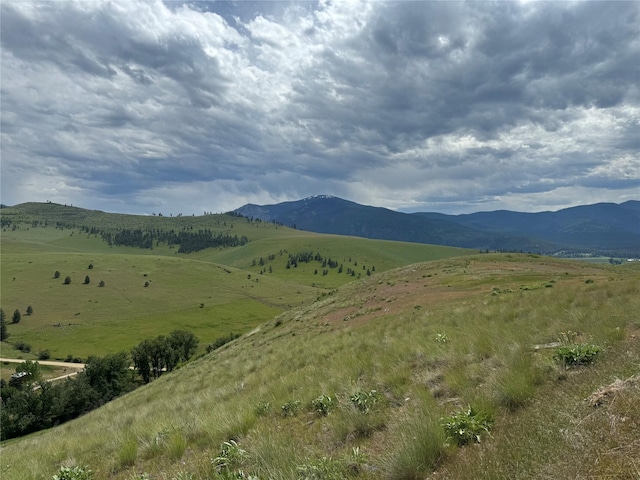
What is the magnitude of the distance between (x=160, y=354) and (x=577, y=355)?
95.8 metres

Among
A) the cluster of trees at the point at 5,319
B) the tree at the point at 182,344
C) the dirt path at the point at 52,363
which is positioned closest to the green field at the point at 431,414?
the tree at the point at 182,344

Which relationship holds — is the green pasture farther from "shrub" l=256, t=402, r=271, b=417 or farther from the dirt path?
"shrub" l=256, t=402, r=271, b=417

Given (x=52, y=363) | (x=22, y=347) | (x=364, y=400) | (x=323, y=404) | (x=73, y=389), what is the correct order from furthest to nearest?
1. (x=22, y=347)
2. (x=52, y=363)
3. (x=73, y=389)
4. (x=323, y=404)
5. (x=364, y=400)

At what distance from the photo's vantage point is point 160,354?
87.4 meters

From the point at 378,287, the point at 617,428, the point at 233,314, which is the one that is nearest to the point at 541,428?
the point at 617,428

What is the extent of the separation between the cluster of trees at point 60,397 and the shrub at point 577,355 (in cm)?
8066

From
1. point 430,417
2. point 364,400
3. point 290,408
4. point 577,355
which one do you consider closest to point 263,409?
point 290,408

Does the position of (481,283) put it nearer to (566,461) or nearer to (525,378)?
(525,378)

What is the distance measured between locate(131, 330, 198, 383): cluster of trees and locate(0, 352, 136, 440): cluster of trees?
7257mm

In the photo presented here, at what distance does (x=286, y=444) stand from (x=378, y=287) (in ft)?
126

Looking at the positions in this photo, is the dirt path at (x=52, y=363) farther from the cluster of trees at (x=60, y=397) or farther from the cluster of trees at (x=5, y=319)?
the cluster of trees at (x=5, y=319)

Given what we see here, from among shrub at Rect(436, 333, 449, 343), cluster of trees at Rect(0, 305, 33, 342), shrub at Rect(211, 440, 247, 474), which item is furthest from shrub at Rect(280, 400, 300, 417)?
cluster of trees at Rect(0, 305, 33, 342)

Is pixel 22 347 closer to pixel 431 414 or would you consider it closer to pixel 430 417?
pixel 431 414

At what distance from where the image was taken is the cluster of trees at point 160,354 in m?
86.6
